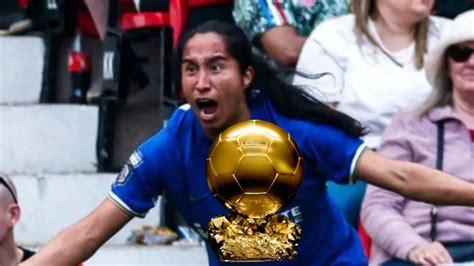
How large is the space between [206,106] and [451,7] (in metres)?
3.29

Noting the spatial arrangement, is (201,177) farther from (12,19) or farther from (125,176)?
(12,19)

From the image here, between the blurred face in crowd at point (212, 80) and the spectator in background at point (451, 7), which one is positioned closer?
the blurred face in crowd at point (212, 80)

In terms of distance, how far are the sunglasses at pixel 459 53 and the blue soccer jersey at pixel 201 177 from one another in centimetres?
95

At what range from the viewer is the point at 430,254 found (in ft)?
10.8

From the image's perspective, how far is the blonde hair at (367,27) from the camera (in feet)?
13.3

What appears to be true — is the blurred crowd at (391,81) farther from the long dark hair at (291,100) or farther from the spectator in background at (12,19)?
the spectator in background at (12,19)

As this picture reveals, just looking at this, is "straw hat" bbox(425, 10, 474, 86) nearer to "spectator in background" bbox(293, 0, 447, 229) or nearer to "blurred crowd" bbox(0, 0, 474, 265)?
"blurred crowd" bbox(0, 0, 474, 265)

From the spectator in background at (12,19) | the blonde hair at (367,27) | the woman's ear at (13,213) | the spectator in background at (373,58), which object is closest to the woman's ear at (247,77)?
the woman's ear at (13,213)

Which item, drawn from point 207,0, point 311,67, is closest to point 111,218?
point 311,67

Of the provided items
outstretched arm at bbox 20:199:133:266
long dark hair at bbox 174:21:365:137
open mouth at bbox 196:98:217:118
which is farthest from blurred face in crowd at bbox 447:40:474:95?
open mouth at bbox 196:98:217:118

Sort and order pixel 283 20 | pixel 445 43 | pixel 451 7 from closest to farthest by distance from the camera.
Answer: pixel 445 43, pixel 283 20, pixel 451 7

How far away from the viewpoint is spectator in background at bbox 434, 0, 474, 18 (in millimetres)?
4562

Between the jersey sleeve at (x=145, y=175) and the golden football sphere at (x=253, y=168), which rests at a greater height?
the golden football sphere at (x=253, y=168)

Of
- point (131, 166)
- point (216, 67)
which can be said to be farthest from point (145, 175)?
point (216, 67)
